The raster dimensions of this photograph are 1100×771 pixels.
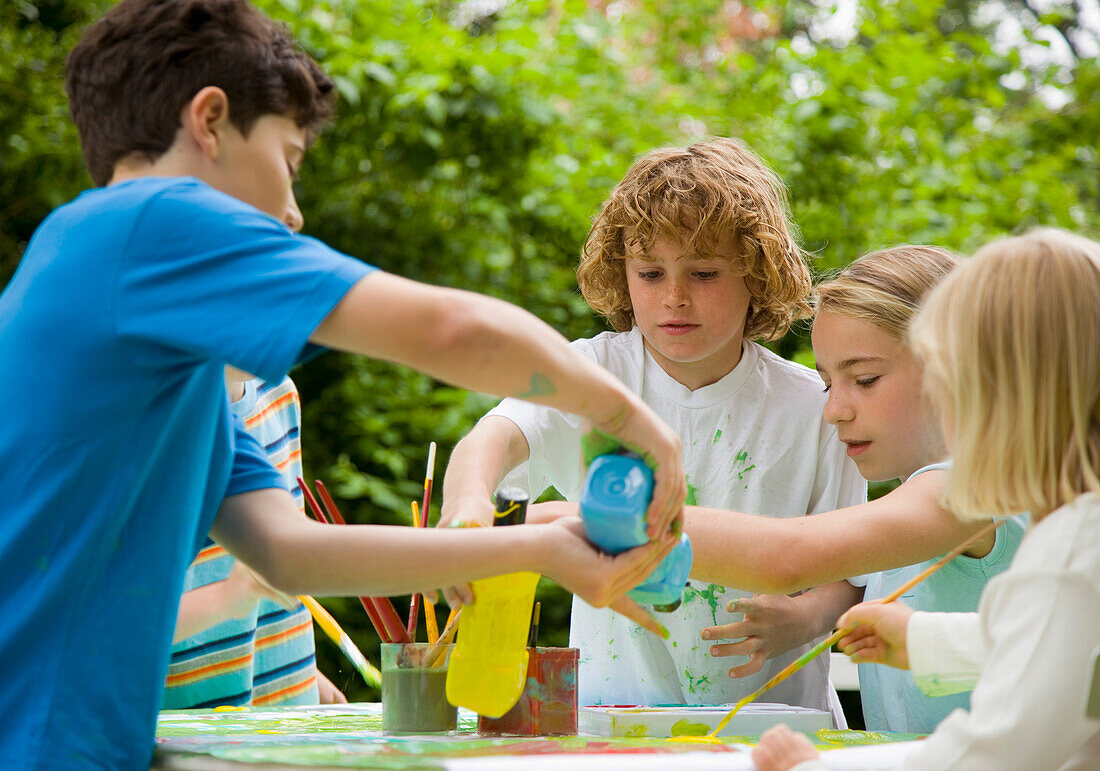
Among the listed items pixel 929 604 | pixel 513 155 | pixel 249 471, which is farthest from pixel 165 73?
pixel 513 155

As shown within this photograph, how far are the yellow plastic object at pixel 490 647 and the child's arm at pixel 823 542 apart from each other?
36 centimetres

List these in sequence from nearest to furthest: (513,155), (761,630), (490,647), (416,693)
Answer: (490,647), (416,693), (761,630), (513,155)

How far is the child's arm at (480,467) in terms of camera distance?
1524 mm

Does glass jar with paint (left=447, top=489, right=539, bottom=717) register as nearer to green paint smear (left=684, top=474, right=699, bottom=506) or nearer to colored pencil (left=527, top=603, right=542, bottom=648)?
colored pencil (left=527, top=603, right=542, bottom=648)

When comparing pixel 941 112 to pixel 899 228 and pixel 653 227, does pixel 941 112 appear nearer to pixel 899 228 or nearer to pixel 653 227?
pixel 899 228

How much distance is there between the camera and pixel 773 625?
5.56 ft

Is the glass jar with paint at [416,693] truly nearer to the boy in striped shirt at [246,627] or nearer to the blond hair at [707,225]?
the boy in striped shirt at [246,627]

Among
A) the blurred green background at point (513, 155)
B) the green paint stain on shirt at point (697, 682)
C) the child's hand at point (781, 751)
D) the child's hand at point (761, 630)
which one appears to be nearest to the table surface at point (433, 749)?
the child's hand at point (781, 751)

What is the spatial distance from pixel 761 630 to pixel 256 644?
0.99 metres

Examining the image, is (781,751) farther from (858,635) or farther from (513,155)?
(513,155)

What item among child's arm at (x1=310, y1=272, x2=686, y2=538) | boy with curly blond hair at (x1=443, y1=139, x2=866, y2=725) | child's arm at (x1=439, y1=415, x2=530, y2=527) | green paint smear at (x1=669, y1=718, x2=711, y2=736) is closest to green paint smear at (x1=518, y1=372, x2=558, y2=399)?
child's arm at (x1=310, y1=272, x2=686, y2=538)

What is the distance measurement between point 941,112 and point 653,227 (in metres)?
2.66

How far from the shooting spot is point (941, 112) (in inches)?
165

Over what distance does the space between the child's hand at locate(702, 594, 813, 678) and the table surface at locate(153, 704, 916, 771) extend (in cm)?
23
